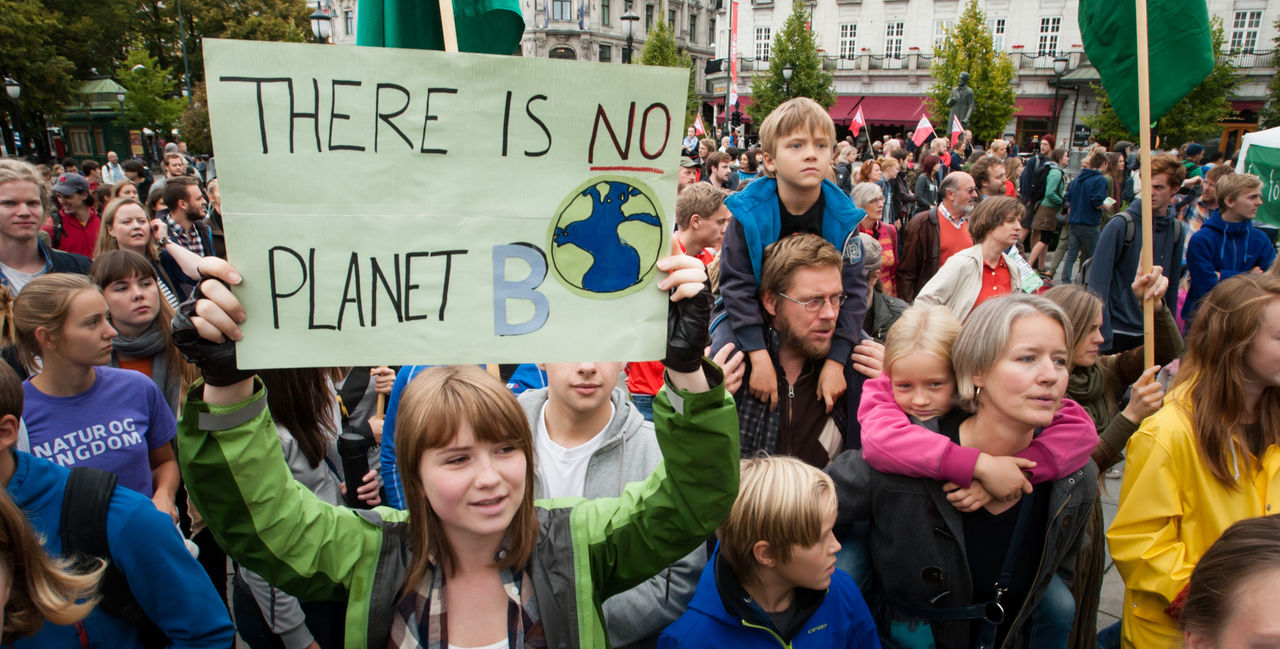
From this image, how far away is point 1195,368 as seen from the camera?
7.90 feet

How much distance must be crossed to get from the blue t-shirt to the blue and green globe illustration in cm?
173

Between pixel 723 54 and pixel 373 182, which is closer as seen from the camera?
pixel 373 182

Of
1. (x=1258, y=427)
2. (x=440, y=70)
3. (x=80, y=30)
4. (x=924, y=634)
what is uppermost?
(x=80, y=30)

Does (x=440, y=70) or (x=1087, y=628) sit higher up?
(x=440, y=70)

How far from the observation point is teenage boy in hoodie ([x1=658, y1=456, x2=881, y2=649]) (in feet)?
Result: 6.59

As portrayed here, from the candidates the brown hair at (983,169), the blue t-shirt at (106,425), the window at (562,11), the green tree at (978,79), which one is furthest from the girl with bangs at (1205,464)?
the window at (562,11)

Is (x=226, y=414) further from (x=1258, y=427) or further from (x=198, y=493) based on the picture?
(x=1258, y=427)

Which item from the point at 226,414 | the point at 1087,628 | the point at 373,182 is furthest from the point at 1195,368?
the point at 226,414

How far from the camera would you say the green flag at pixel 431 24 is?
84.8 inches

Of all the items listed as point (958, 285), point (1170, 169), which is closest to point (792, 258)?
point (958, 285)

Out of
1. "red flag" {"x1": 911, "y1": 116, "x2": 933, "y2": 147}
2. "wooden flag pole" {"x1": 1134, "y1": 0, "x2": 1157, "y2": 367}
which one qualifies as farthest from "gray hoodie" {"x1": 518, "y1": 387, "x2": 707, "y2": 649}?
"red flag" {"x1": 911, "y1": 116, "x2": 933, "y2": 147}

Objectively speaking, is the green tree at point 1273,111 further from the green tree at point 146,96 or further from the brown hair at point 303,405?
the green tree at point 146,96

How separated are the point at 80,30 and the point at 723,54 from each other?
38290 millimetres

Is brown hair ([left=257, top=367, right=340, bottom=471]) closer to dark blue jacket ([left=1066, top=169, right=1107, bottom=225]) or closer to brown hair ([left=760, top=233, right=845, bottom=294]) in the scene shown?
brown hair ([left=760, top=233, right=845, bottom=294])
